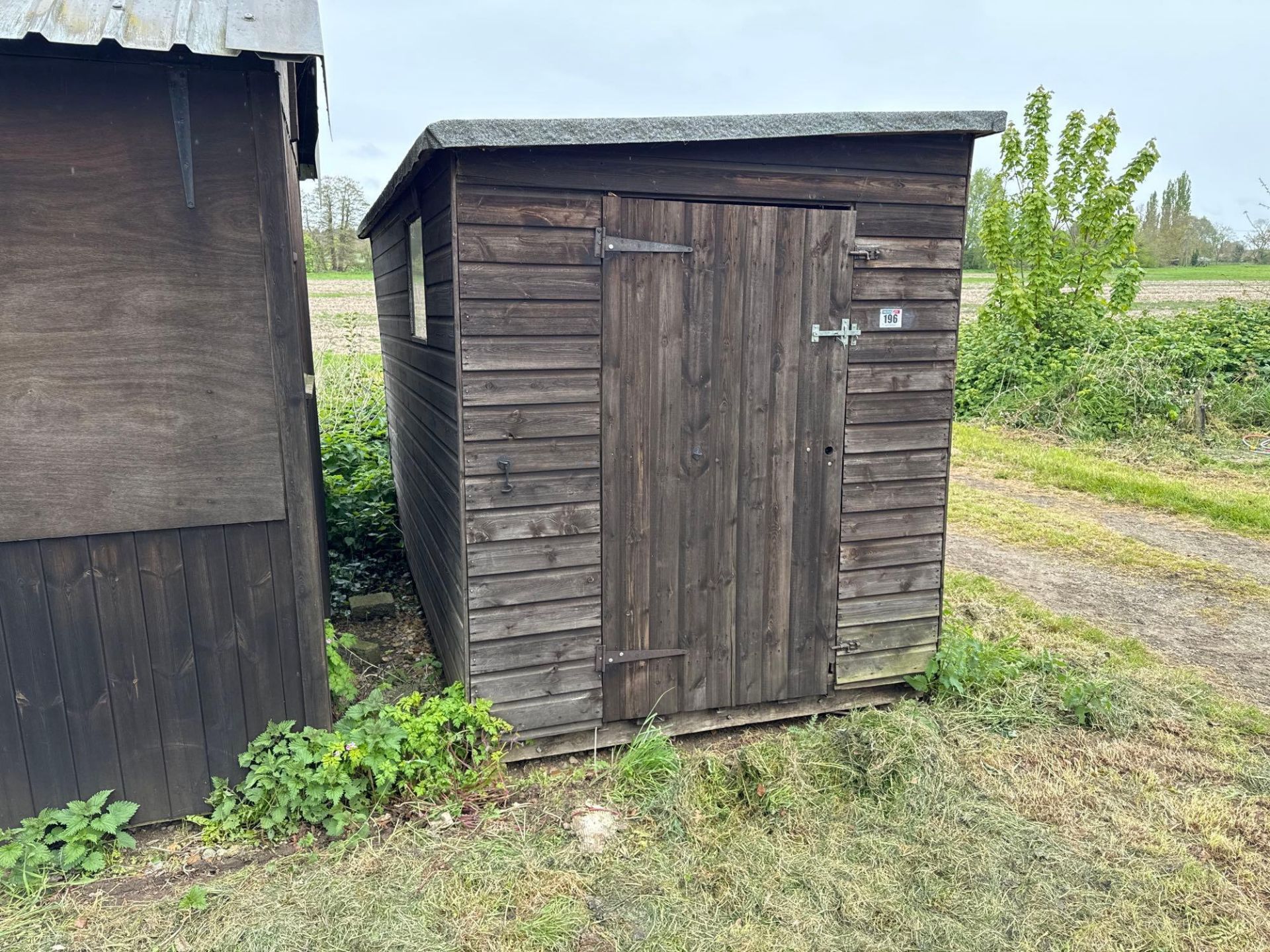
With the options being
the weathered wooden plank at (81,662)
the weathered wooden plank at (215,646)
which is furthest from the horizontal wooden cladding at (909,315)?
the weathered wooden plank at (81,662)

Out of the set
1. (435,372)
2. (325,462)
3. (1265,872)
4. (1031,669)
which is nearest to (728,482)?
(435,372)

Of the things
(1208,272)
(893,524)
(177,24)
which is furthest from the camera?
(1208,272)

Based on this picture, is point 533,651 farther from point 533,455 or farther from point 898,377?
point 898,377

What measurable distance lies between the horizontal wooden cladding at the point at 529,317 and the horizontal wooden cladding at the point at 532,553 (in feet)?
2.83

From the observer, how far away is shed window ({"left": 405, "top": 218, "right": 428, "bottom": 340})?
14.6ft

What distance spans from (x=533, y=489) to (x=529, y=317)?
70 cm

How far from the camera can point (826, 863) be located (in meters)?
3.10

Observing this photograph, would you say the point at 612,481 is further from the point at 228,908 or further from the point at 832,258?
the point at 228,908

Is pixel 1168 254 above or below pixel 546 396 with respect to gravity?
above

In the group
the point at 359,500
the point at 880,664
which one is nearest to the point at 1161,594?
the point at 880,664

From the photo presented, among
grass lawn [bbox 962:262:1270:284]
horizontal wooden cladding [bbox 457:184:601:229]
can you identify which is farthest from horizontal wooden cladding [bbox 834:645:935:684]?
grass lawn [bbox 962:262:1270:284]

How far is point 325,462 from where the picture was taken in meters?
7.43

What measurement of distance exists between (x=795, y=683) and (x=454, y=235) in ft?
8.47

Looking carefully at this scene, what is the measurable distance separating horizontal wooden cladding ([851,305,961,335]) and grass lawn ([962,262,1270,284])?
92.4ft
